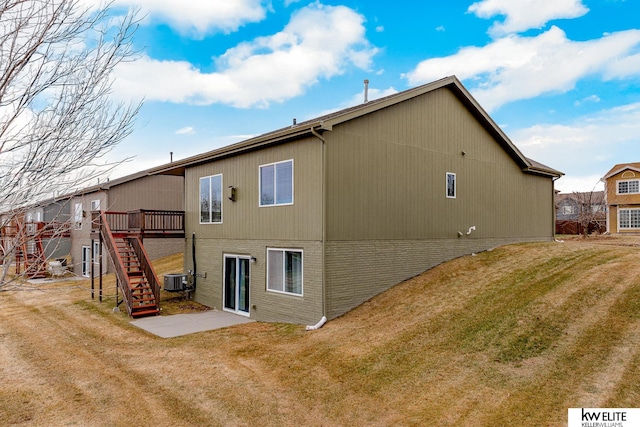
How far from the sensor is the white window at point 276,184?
11352mm

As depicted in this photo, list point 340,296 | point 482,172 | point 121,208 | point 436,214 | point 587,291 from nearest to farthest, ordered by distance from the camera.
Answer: point 587,291 < point 340,296 < point 436,214 < point 482,172 < point 121,208

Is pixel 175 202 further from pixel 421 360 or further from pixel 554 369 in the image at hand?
pixel 554 369

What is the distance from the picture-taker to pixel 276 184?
11.8 metres

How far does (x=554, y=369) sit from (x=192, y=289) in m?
12.8

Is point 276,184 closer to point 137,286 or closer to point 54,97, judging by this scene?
point 137,286

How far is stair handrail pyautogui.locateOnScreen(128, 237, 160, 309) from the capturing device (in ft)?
44.2

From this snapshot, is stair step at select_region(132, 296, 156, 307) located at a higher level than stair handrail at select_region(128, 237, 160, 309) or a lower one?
lower

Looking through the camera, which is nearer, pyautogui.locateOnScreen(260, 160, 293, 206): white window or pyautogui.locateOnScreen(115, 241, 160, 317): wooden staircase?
A: pyautogui.locateOnScreen(260, 160, 293, 206): white window

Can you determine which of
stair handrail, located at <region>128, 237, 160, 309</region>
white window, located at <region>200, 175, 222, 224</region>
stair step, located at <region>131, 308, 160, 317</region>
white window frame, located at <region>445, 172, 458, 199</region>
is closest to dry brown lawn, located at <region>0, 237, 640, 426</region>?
stair step, located at <region>131, 308, 160, 317</region>

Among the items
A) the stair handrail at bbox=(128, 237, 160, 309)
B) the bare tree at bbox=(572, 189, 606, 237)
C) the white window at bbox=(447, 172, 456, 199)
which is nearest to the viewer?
the stair handrail at bbox=(128, 237, 160, 309)

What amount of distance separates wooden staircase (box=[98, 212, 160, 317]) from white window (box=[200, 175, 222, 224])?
256cm

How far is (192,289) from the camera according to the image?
15.7m

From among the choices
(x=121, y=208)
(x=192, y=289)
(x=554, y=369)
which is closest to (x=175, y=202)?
(x=121, y=208)

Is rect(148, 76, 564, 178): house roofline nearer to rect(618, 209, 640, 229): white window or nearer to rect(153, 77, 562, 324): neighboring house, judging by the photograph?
rect(153, 77, 562, 324): neighboring house
